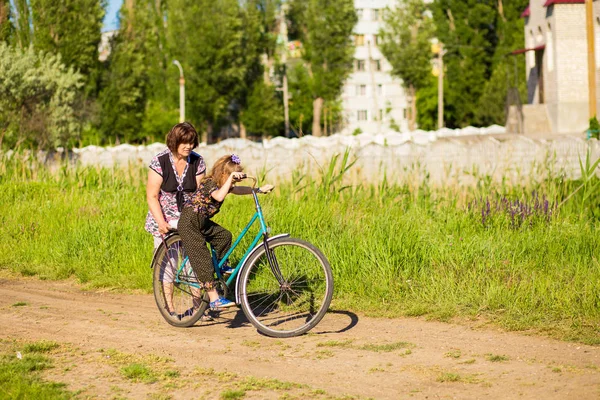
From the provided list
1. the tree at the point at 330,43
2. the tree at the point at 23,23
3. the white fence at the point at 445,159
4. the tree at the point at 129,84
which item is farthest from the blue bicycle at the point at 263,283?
the tree at the point at 330,43

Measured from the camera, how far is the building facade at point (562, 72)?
4738 cm

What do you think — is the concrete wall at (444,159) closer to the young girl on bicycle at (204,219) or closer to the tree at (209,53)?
the young girl on bicycle at (204,219)

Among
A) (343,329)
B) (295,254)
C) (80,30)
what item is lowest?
(343,329)

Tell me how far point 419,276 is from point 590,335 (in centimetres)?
213

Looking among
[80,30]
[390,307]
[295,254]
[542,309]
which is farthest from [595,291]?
[80,30]

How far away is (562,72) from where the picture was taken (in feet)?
160

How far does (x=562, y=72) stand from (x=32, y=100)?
25446 mm

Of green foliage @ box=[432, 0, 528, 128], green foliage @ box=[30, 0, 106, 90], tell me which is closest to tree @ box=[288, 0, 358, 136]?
green foliage @ box=[432, 0, 528, 128]

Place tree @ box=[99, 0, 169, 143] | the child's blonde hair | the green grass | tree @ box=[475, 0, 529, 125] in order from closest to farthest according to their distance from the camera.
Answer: the green grass < the child's blonde hair < tree @ box=[99, 0, 169, 143] < tree @ box=[475, 0, 529, 125]

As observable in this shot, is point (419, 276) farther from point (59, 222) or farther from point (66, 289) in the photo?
point (59, 222)

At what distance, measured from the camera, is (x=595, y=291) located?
7.59 metres

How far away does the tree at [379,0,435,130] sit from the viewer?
261ft

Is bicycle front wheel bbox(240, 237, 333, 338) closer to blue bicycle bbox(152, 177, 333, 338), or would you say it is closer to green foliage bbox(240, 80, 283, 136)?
blue bicycle bbox(152, 177, 333, 338)

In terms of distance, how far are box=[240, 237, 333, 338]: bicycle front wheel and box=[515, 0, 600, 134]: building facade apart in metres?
40.7
